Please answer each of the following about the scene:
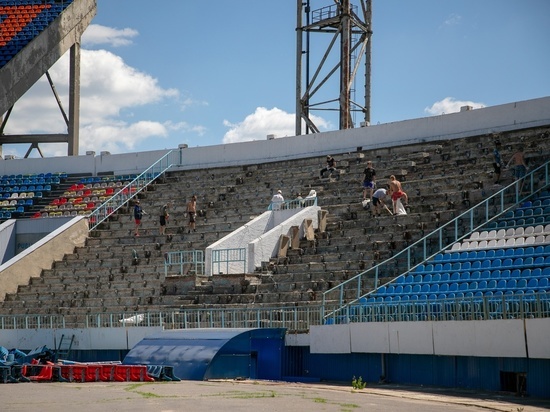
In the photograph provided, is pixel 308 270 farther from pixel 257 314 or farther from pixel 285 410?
pixel 285 410

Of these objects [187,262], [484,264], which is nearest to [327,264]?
[484,264]

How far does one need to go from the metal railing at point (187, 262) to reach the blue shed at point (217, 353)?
605cm

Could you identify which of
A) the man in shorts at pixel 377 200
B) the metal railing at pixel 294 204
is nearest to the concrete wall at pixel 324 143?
the metal railing at pixel 294 204

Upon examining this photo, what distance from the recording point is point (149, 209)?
3969 centimetres

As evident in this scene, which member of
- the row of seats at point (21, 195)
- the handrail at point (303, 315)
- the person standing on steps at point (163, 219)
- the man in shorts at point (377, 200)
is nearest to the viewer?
the handrail at point (303, 315)

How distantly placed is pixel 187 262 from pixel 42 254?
7088 millimetres

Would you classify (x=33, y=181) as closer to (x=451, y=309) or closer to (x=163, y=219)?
(x=163, y=219)

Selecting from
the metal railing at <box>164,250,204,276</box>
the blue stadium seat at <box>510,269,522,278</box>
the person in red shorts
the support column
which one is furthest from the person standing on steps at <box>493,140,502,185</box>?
the support column

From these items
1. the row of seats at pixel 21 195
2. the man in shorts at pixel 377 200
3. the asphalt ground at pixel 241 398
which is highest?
the row of seats at pixel 21 195

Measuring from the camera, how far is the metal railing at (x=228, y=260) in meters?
31.1

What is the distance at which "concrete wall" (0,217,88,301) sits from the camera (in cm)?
3550

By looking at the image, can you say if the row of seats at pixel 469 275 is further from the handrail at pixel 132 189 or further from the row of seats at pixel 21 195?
the row of seats at pixel 21 195

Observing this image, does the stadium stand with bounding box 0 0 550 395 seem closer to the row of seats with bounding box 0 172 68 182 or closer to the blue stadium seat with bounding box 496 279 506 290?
the blue stadium seat with bounding box 496 279 506 290

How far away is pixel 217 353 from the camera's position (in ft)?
77.7
